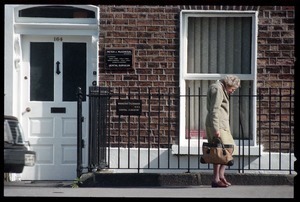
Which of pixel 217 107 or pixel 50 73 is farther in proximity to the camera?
pixel 50 73

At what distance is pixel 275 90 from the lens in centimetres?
1577

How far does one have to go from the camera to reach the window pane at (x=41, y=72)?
52.7 feet

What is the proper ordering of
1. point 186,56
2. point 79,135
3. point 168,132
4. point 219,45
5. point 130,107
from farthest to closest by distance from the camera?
point 219,45 < point 186,56 < point 168,132 < point 130,107 < point 79,135

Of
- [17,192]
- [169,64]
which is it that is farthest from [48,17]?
[17,192]

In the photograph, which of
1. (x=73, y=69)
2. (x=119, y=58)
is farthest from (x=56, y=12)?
(x=119, y=58)

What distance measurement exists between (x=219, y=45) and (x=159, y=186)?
88.2 inches

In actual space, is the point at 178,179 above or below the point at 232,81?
below

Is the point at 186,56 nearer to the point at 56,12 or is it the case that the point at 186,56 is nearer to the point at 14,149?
the point at 56,12

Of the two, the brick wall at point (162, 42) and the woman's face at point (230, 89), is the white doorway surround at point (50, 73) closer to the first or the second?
the brick wall at point (162, 42)

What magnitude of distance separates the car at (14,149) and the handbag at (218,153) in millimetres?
2288

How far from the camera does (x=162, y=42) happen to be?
51.8 ft

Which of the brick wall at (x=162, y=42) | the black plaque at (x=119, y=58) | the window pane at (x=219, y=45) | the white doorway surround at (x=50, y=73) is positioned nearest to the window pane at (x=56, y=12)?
the white doorway surround at (x=50, y=73)

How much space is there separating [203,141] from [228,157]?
1.41 meters

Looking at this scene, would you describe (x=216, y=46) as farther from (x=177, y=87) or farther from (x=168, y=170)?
(x=168, y=170)
